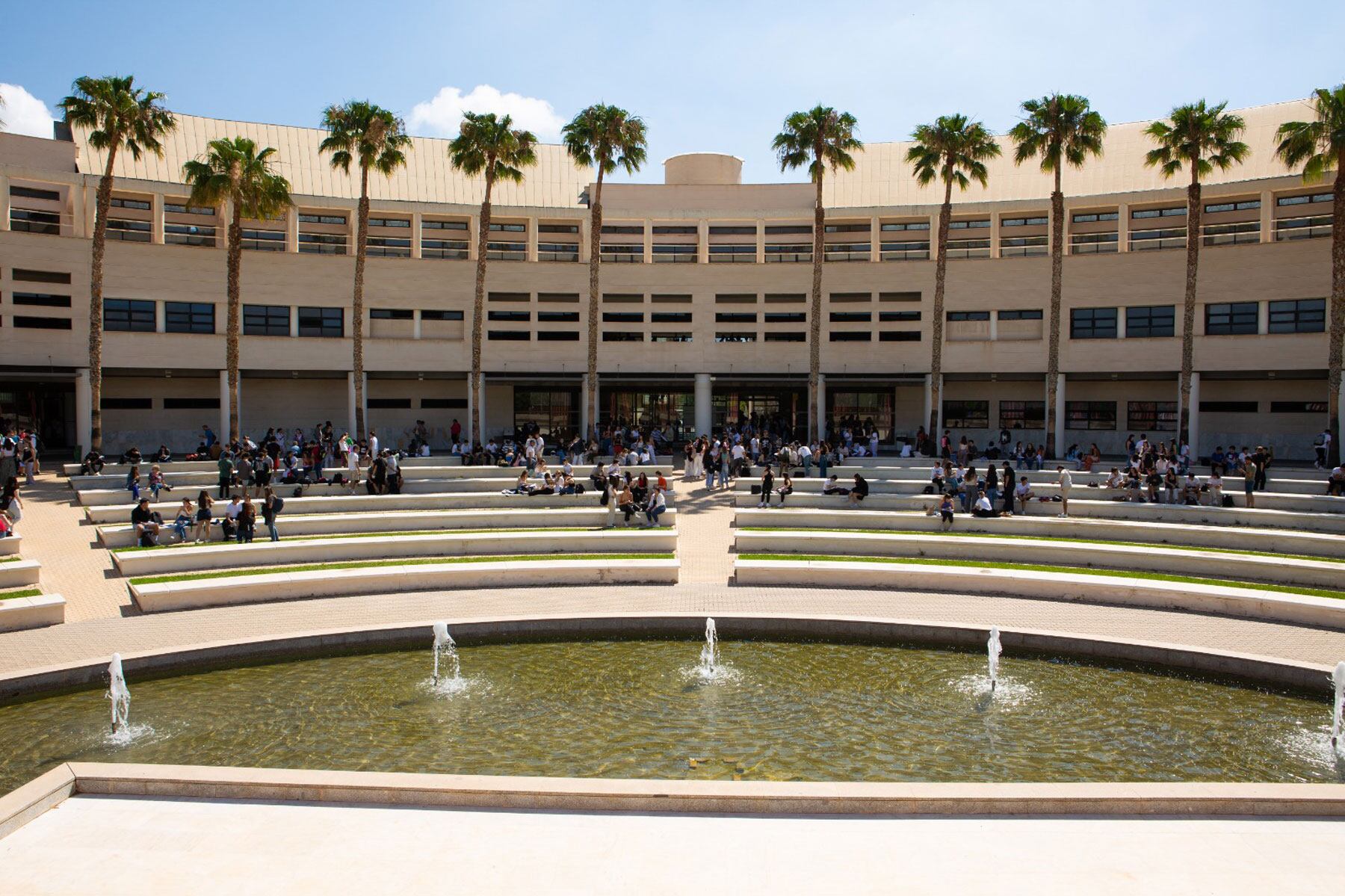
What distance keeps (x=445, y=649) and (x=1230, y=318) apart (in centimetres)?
3383

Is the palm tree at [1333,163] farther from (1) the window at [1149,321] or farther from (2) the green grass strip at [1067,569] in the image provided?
(2) the green grass strip at [1067,569]

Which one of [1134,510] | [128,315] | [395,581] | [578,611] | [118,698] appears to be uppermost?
[128,315]

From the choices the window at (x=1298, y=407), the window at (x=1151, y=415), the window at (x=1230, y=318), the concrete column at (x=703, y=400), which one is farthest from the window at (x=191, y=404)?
the window at (x=1298, y=407)

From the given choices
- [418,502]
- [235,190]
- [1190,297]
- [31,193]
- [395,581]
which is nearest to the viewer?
[395,581]

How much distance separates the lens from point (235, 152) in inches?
1207

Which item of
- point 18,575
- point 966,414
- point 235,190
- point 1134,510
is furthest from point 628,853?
point 966,414

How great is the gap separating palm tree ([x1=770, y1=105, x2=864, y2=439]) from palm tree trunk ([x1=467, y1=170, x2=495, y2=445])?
12.1m

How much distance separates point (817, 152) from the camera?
1399 inches

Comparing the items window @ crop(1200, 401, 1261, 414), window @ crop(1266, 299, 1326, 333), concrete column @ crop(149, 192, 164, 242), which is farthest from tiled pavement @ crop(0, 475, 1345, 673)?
window @ crop(1200, 401, 1261, 414)

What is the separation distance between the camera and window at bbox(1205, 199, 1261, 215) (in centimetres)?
3575

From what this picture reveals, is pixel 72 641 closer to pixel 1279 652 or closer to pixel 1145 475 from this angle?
pixel 1279 652

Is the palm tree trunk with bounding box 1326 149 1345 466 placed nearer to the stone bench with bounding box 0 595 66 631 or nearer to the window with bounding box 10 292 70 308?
the stone bench with bounding box 0 595 66 631

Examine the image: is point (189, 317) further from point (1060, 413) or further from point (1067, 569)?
point (1060, 413)

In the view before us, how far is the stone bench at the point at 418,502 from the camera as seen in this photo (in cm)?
2430
